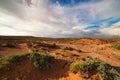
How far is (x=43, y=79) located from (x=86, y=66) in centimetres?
298

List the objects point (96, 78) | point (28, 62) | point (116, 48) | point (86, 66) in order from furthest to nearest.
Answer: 1. point (116, 48)
2. point (28, 62)
3. point (86, 66)
4. point (96, 78)

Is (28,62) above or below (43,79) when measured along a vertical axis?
above

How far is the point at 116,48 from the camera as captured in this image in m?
23.2

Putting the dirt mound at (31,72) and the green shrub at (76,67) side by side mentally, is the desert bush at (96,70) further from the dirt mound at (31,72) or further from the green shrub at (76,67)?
the dirt mound at (31,72)

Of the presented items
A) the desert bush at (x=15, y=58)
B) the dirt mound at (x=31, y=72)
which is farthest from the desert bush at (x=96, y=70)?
the desert bush at (x=15, y=58)

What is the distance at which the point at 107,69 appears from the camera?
426 inches

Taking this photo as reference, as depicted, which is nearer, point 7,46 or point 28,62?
point 28,62

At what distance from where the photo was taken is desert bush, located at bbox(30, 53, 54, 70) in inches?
440

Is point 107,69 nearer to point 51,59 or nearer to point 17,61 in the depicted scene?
point 51,59

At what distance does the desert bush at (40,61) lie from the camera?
11168 mm

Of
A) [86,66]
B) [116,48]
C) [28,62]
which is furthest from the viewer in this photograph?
[116,48]

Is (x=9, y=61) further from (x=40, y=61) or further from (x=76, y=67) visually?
(x=76, y=67)

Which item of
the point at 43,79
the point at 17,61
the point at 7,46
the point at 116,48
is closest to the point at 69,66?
the point at 43,79

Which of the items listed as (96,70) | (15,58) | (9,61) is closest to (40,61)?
(15,58)
